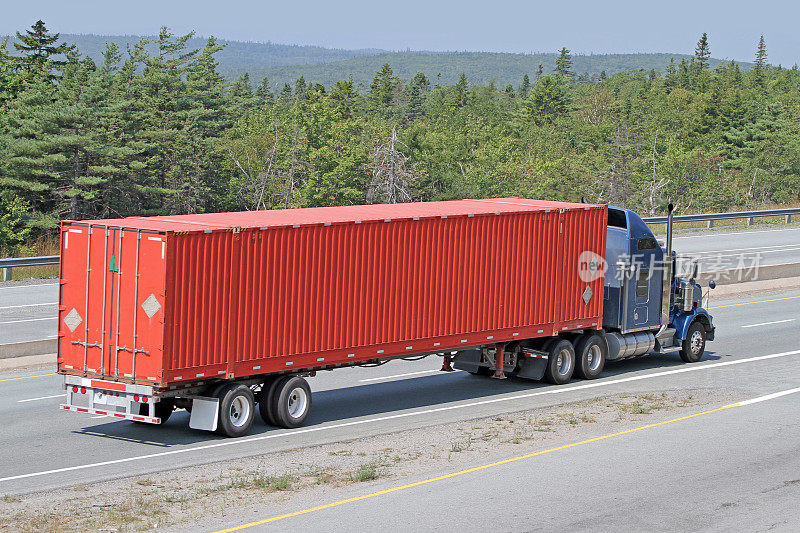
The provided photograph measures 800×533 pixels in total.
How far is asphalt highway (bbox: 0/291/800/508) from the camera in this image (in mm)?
13984

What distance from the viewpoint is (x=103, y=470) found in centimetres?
1433

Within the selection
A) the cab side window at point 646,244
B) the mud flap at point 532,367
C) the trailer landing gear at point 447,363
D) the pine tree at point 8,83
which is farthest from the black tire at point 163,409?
the pine tree at point 8,83

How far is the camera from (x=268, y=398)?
16828mm

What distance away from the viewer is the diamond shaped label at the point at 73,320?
16.1 metres

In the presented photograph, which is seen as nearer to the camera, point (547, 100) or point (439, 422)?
point (439, 422)

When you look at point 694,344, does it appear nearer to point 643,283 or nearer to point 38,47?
point 643,283

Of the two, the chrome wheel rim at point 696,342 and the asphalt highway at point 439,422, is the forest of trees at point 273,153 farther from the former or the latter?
the chrome wheel rim at point 696,342

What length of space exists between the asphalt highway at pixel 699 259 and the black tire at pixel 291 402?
9.66 meters

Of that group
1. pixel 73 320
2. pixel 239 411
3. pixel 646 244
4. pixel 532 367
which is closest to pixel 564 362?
pixel 532 367

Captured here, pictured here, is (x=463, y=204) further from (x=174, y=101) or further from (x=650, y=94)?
(x=650, y=94)

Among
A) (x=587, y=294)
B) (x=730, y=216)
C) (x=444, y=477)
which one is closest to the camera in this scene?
(x=444, y=477)

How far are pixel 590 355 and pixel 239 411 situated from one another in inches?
328

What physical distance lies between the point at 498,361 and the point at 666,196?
71053 millimetres

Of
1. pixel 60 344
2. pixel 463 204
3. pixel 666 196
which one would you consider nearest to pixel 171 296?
pixel 60 344
